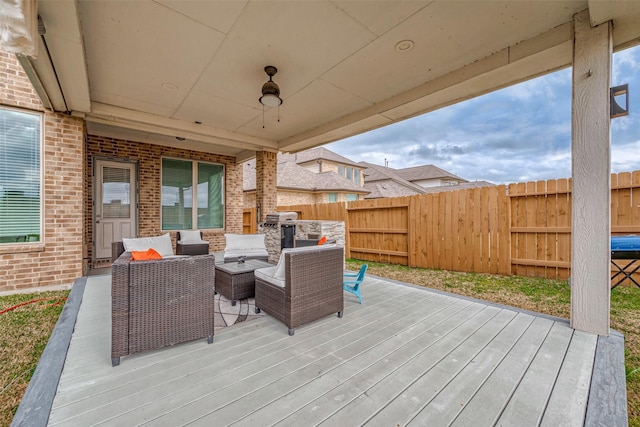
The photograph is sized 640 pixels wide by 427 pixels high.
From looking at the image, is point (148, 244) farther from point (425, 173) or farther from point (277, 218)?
point (425, 173)

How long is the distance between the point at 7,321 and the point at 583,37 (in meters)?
6.91

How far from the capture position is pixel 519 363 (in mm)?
2121

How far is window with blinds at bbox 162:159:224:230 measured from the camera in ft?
24.9

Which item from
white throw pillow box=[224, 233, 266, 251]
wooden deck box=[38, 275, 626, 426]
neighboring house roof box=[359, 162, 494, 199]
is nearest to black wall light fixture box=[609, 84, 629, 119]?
wooden deck box=[38, 275, 626, 426]

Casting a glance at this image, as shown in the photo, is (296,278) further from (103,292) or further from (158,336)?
(103,292)

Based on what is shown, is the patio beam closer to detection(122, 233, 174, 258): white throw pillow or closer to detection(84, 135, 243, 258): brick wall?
detection(84, 135, 243, 258): brick wall

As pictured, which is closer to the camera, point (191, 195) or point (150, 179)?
point (150, 179)

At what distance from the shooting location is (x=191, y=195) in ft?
26.1

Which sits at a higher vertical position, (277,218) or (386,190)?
(386,190)

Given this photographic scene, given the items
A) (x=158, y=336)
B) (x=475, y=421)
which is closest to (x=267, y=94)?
(x=158, y=336)

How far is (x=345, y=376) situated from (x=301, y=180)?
15061mm

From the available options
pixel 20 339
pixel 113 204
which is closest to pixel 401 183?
pixel 113 204

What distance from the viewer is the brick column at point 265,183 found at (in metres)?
7.21

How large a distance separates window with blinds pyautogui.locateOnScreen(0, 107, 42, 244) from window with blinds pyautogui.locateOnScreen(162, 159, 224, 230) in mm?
3184
